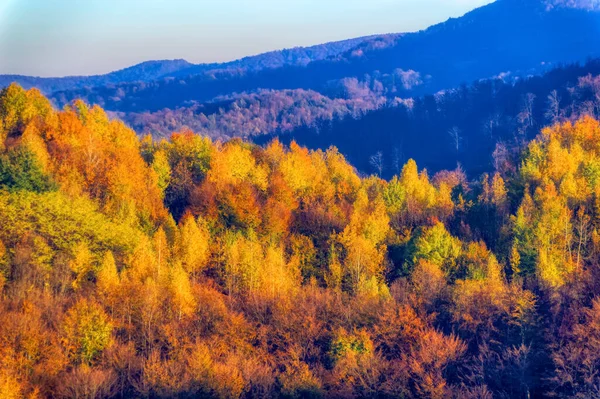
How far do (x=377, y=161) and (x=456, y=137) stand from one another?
1661 cm

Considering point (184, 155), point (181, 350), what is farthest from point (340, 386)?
point (184, 155)

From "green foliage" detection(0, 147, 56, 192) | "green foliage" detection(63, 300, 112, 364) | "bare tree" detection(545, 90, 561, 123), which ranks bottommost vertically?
"green foliage" detection(63, 300, 112, 364)

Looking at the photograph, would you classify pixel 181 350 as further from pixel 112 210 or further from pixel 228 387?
pixel 112 210

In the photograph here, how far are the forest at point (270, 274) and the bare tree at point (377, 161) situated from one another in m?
67.9

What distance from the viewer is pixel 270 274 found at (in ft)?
152

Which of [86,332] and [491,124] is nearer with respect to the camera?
[86,332]

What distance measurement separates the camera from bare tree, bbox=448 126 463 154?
135 metres

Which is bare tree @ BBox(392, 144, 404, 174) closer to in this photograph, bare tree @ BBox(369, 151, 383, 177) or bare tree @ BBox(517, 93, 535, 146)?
bare tree @ BBox(369, 151, 383, 177)

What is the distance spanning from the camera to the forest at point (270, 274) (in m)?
36.3

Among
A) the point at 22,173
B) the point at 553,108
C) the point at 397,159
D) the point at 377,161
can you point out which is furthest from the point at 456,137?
the point at 22,173

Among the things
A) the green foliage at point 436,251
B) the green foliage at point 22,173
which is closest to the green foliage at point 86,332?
the green foliage at point 22,173

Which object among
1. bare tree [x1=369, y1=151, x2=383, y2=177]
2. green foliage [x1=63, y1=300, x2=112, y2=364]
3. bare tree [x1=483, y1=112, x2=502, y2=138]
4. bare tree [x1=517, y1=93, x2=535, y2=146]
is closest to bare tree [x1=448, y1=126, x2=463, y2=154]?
bare tree [x1=483, y1=112, x2=502, y2=138]

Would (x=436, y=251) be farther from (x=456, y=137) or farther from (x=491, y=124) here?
(x=456, y=137)

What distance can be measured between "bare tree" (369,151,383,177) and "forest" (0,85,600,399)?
223 feet
